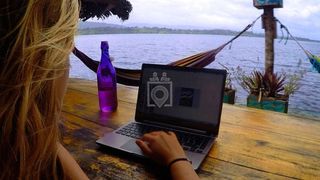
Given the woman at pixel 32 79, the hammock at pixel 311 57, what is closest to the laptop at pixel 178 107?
the woman at pixel 32 79

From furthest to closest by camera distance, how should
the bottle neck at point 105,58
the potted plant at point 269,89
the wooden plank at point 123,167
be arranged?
the potted plant at point 269,89 < the bottle neck at point 105,58 < the wooden plank at point 123,167

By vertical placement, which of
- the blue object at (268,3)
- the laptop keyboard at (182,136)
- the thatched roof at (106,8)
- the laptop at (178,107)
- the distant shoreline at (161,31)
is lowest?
the laptop keyboard at (182,136)

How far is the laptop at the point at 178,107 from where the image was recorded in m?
0.80

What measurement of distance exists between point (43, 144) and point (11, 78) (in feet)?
0.38

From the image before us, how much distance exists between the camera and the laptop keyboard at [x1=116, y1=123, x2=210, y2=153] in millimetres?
754

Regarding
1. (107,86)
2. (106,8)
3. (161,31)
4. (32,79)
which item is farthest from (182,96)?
(161,31)

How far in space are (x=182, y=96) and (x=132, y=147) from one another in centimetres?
24

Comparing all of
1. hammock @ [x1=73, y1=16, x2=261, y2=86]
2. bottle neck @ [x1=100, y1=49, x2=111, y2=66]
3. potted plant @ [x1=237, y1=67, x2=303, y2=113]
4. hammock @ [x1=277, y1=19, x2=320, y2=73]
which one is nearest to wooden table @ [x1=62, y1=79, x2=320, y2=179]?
bottle neck @ [x1=100, y1=49, x2=111, y2=66]

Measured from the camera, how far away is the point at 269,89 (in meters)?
2.02

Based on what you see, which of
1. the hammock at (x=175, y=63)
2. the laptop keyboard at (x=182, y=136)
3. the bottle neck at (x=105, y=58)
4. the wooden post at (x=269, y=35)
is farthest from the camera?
the wooden post at (x=269, y=35)

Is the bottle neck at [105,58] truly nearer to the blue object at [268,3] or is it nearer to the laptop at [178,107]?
the laptop at [178,107]

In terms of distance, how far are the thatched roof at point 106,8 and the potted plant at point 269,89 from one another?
116 centimetres

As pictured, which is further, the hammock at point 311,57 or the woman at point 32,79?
the hammock at point 311,57

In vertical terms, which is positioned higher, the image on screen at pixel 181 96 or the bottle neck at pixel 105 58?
the bottle neck at pixel 105 58
